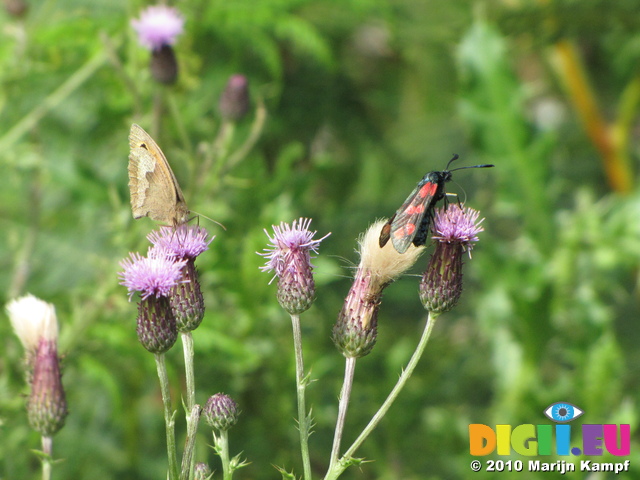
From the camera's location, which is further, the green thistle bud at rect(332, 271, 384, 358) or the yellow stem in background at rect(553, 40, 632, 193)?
the yellow stem in background at rect(553, 40, 632, 193)

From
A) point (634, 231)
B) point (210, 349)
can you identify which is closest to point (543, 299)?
point (634, 231)

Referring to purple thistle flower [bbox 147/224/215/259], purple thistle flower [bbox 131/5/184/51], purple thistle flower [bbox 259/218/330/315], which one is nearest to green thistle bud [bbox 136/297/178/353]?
purple thistle flower [bbox 147/224/215/259]

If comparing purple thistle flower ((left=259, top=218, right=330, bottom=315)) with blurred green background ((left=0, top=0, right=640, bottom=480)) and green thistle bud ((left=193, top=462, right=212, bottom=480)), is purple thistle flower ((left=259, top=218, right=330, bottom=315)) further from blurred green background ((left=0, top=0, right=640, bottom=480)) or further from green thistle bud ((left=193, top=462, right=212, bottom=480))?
blurred green background ((left=0, top=0, right=640, bottom=480))

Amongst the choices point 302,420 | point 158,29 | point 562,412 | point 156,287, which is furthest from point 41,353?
point 562,412

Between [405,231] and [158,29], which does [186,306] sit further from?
[158,29]

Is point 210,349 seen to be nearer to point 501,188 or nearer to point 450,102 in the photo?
point 501,188

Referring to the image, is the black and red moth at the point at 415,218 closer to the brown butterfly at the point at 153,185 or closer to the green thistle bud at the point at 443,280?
the green thistle bud at the point at 443,280

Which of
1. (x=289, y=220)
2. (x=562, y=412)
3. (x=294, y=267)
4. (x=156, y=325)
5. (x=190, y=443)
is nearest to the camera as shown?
(x=190, y=443)

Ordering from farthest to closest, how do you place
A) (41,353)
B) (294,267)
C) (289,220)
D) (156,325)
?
(289,220) → (41,353) → (294,267) → (156,325)

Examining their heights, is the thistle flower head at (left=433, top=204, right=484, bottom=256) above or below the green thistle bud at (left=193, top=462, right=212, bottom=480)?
above
